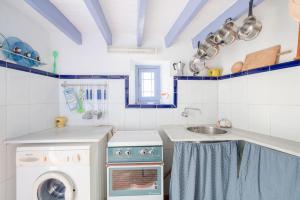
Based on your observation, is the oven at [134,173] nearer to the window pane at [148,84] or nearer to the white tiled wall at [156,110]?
the white tiled wall at [156,110]

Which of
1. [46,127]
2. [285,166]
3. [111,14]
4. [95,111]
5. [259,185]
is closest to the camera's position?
[285,166]

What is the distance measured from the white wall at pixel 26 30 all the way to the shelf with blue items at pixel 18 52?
0.06 meters

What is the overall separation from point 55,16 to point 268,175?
7.23 feet

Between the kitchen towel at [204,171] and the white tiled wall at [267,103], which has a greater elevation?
the white tiled wall at [267,103]

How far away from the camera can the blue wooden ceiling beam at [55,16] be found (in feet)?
3.99

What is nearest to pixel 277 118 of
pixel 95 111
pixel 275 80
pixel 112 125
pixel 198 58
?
pixel 275 80

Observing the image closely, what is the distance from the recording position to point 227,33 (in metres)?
1.49

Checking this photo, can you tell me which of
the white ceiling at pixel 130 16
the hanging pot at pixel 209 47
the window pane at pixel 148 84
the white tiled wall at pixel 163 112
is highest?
the white ceiling at pixel 130 16

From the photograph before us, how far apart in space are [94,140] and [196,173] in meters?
0.96

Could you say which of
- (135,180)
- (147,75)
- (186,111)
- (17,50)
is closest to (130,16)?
(147,75)

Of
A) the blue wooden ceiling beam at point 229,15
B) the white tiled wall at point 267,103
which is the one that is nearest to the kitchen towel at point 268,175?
the white tiled wall at point 267,103

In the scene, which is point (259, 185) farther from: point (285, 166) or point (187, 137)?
point (187, 137)

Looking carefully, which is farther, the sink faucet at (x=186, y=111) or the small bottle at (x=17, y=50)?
the sink faucet at (x=186, y=111)

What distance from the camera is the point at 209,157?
4.65 feet
